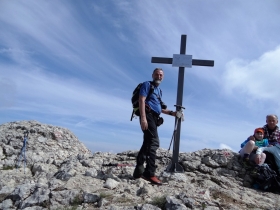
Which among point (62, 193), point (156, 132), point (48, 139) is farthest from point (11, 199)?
point (48, 139)

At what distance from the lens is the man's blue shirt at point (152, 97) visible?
5996mm

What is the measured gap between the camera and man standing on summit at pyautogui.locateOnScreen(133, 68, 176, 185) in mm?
5926

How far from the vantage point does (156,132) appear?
6156 mm

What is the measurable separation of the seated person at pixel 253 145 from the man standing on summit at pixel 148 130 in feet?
9.30

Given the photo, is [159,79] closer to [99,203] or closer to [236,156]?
[99,203]

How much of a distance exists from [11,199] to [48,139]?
566cm

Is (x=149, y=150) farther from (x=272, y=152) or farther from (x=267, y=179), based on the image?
(x=272, y=152)

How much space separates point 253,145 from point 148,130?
10.5 feet

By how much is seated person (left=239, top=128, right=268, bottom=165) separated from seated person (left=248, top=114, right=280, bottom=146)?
0.23 metres

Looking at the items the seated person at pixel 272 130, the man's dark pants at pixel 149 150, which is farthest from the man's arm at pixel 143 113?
the seated person at pixel 272 130

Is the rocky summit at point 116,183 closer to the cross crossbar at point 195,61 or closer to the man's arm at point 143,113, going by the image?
the man's arm at point 143,113

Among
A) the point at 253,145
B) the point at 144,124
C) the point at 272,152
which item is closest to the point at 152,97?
the point at 144,124

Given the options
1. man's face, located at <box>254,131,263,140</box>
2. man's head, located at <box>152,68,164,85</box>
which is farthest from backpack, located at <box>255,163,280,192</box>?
man's head, located at <box>152,68,164,85</box>

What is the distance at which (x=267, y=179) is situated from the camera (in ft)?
21.4
